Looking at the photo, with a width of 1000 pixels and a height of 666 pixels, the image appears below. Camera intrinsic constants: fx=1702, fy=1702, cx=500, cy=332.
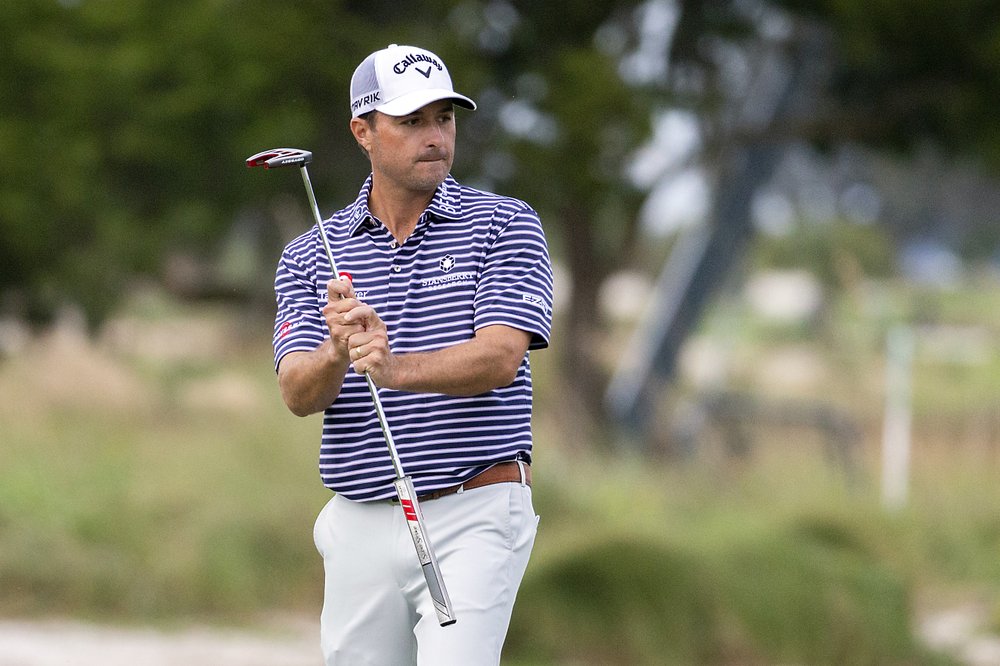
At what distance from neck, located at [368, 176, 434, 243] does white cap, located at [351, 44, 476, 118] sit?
178 mm

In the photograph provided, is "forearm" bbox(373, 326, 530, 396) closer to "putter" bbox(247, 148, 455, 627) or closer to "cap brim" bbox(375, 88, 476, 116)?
"putter" bbox(247, 148, 455, 627)

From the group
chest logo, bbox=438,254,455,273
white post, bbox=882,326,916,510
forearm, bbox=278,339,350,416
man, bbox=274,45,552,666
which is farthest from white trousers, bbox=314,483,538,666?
white post, bbox=882,326,916,510

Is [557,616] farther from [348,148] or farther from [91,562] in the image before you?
[348,148]

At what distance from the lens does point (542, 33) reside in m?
14.6

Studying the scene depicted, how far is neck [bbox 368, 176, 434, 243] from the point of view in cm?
362

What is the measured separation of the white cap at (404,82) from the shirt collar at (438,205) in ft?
0.63

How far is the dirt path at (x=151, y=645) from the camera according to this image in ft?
26.8

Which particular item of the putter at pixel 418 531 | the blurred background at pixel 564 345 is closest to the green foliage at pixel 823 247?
the blurred background at pixel 564 345

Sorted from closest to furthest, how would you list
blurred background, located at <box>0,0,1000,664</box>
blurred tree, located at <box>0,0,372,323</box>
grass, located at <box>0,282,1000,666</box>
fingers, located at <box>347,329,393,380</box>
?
fingers, located at <box>347,329,393,380</box> → grass, located at <box>0,282,1000,666</box> → blurred background, located at <box>0,0,1000,664</box> → blurred tree, located at <box>0,0,372,323</box>

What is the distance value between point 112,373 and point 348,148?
275cm

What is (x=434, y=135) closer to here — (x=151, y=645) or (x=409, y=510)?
(x=409, y=510)

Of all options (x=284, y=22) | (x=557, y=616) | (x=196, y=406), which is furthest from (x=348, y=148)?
(x=557, y=616)

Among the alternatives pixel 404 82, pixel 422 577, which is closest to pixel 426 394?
pixel 422 577

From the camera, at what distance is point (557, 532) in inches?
367
